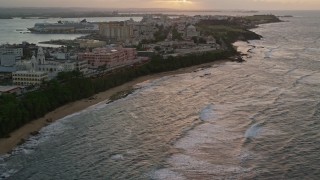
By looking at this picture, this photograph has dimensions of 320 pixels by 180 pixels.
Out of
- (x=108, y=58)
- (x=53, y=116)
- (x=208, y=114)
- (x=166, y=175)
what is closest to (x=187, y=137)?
(x=208, y=114)

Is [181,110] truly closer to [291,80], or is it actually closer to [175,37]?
[291,80]

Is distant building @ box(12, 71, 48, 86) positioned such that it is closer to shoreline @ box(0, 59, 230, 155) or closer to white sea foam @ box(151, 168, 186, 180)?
shoreline @ box(0, 59, 230, 155)

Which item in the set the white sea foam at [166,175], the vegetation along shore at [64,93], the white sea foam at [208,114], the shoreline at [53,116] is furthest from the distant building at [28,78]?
the white sea foam at [166,175]

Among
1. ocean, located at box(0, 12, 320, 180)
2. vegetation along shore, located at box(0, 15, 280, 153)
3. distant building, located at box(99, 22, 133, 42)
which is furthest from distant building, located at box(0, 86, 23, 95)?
distant building, located at box(99, 22, 133, 42)

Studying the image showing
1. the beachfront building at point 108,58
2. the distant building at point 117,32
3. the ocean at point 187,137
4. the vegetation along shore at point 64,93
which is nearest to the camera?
the ocean at point 187,137

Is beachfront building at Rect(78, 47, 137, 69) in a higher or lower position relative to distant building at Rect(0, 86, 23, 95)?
higher

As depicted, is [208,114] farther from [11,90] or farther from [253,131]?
[11,90]

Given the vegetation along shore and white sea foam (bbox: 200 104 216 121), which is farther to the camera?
white sea foam (bbox: 200 104 216 121)

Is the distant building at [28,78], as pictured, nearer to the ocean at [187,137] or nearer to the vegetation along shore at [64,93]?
the vegetation along shore at [64,93]

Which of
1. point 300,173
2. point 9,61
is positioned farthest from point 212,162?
point 9,61
